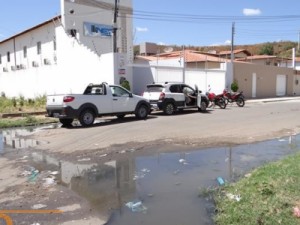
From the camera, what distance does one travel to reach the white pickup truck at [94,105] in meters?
15.5

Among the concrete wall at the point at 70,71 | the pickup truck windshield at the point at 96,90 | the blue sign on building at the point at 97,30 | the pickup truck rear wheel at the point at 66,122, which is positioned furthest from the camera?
the blue sign on building at the point at 97,30

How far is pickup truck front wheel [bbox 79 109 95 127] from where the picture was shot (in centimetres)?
1595

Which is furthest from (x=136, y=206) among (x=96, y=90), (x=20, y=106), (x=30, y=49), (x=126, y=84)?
(x=30, y=49)

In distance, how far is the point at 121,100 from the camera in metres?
17.5

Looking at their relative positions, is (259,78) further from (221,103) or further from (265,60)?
(265,60)

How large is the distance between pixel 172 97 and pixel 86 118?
624 centimetres

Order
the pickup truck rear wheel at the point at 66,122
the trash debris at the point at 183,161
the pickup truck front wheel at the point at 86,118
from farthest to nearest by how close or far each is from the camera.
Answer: the pickup truck rear wheel at the point at 66,122
the pickup truck front wheel at the point at 86,118
the trash debris at the point at 183,161

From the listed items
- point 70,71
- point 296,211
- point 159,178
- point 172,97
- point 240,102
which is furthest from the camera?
point 70,71

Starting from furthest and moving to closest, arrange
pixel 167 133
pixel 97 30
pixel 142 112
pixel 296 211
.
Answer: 1. pixel 97 30
2. pixel 142 112
3. pixel 167 133
4. pixel 296 211

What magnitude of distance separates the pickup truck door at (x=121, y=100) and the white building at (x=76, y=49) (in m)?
7.61

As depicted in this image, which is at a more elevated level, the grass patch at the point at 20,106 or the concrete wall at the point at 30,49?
the concrete wall at the point at 30,49

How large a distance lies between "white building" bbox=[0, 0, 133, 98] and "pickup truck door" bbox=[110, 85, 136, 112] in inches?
300

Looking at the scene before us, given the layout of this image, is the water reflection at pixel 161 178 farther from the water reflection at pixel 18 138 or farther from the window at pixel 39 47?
the window at pixel 39 47

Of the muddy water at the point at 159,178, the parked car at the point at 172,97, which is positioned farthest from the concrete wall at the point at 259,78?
the muddy water at the point at 159,178
